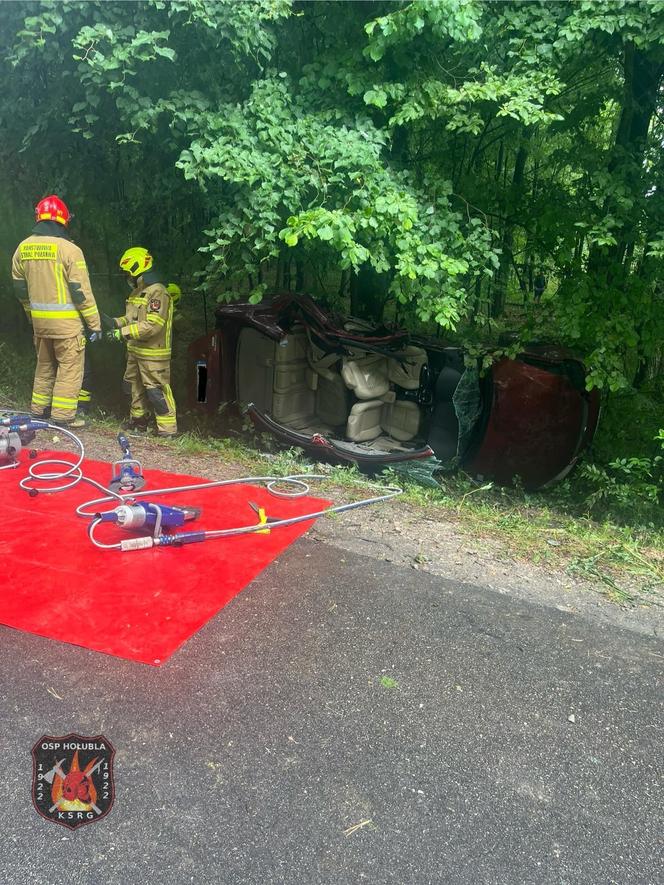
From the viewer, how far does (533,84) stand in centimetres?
502

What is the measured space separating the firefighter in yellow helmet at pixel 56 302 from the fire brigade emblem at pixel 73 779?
4.43 m

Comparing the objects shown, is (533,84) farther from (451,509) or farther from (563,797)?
(563,797)

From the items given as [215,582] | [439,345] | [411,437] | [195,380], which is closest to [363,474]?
[411,437]

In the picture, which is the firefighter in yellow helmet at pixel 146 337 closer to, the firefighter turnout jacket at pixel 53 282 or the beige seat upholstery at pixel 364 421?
the firefighter turnout jacket at pixel 53 282

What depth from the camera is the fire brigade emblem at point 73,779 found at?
1929mm

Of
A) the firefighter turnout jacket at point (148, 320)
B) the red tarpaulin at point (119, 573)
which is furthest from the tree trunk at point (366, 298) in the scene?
the red tarpaulin at point (119, 573)

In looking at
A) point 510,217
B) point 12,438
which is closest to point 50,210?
point 12,438

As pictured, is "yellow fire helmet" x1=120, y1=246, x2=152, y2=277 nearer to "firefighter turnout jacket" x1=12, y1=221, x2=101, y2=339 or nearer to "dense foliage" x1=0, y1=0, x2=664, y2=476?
"firefighter turnout jacket" x1=12, y1=221, x2=101, y2=339

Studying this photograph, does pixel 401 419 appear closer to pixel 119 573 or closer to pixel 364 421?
pixel 364 421

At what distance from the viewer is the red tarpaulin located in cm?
287

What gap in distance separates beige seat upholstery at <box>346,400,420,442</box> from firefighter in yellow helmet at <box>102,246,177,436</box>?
73.2 inches

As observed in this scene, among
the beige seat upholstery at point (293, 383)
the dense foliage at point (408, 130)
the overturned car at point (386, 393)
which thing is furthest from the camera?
the beige seat upholstery at point (293, 383)

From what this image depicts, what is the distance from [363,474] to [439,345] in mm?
1359

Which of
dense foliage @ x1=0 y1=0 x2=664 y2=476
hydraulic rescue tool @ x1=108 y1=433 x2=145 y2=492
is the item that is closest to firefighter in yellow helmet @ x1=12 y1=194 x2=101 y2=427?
dense foliage @ x1=0 y1=0 x2=664 y2=476
